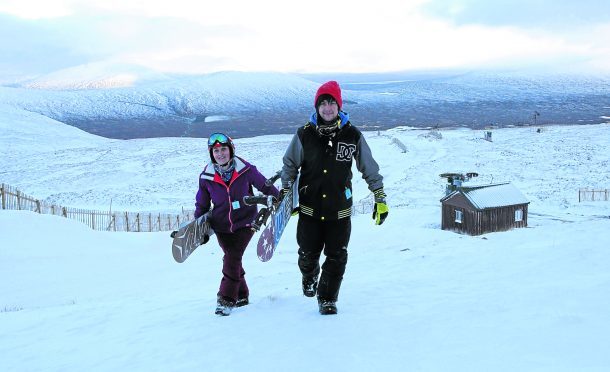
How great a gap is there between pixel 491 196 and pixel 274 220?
17.8 meters

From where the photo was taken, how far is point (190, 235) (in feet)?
16.6

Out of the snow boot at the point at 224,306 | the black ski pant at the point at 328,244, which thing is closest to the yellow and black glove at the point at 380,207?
the black ski pant at the point at 328,244

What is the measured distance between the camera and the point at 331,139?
4070mm

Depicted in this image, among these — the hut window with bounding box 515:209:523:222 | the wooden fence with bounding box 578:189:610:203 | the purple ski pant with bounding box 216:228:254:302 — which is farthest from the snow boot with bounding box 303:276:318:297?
the wooden fence with bounding box 578:189:610:203

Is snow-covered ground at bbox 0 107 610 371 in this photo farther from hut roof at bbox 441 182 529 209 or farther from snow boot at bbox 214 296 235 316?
hut roof at bbox 441 182 529 209

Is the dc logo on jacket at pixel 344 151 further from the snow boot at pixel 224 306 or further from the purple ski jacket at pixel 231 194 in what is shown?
the snow boot at pixel 224 306

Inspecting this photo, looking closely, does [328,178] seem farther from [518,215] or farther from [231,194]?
[518,215]

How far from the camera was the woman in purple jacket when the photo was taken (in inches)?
183

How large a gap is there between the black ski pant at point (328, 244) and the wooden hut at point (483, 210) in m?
16.4

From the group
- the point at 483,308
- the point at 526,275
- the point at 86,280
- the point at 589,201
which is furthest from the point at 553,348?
the point at 589,201

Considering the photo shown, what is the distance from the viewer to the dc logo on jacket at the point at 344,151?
4070 mm

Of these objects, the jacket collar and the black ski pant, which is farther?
the black ski pant

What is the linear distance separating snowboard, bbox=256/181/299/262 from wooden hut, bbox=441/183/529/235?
53.9 feet

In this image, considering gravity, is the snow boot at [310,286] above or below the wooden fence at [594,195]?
above
